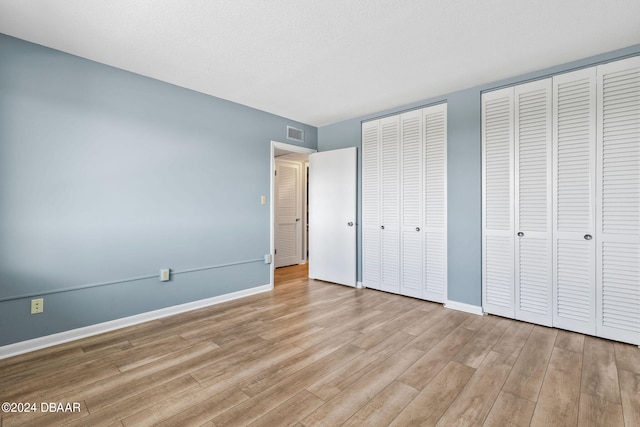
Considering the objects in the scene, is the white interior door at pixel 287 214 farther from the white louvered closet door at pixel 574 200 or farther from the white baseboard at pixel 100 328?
the white louvered closet door at pixel 574 200

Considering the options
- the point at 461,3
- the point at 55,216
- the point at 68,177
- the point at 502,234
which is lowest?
the point at 502,234

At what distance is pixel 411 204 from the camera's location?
3.77 meters

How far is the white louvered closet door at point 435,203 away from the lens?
3.49 meters

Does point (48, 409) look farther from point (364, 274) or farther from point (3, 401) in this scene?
point (364, 274)

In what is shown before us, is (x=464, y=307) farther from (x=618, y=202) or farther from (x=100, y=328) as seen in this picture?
(x=100, y=328)

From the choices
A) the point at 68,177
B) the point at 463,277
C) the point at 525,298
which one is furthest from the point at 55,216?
the point at 525,298

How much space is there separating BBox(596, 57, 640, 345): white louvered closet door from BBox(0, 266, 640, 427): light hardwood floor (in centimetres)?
29

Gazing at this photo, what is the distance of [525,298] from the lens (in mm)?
2951

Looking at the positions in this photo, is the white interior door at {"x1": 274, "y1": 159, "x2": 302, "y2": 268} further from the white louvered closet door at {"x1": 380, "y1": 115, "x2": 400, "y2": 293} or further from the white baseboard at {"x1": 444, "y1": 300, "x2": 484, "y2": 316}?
the white baseboard at {"x1": 444, "y1": 300, "x2": 484, "y2": 316}

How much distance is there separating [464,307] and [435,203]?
1.22 metres

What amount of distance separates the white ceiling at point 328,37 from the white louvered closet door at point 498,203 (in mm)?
348

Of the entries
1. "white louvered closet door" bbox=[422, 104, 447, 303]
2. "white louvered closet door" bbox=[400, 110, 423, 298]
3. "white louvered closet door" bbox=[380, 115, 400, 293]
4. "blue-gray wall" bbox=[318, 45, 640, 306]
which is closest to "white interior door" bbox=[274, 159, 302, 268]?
"white louvered closet door" bbox=[380, 115, 400, 293]

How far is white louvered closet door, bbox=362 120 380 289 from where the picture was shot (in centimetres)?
414

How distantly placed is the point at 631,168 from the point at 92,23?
4345 mm
